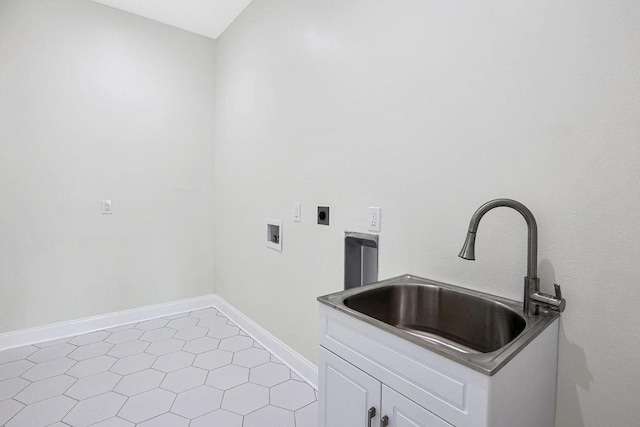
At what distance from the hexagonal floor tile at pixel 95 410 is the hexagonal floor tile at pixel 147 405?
5cm

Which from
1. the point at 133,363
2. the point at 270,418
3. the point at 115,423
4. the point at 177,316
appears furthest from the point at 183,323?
the point at 270,418

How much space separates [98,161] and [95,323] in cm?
137

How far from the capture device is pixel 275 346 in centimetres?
227

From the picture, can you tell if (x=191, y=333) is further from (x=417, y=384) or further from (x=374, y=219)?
(x=417, y=384)

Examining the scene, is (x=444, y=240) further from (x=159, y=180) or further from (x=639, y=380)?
(x=159, y=180)

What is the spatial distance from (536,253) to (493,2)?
2.90 feet

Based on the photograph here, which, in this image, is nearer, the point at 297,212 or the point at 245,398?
the point at 245,398

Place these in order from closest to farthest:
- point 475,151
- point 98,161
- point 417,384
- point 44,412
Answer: point 417,384, point 475,151, point 44,412, point 98,161

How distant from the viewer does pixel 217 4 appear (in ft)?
8.45

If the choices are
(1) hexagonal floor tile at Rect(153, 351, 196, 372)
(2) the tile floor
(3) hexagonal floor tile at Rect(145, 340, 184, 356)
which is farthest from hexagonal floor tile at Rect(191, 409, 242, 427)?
(3) hexagonal floor tile at Rect(145, 340, 184, 356)

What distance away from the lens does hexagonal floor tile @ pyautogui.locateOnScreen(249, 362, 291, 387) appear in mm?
1941

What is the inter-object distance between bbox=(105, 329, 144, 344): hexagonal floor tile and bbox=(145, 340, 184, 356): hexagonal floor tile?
26 centimetres

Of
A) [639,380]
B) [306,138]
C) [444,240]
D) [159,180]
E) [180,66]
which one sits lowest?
[639,380]

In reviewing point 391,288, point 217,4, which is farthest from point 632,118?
point 217,4
